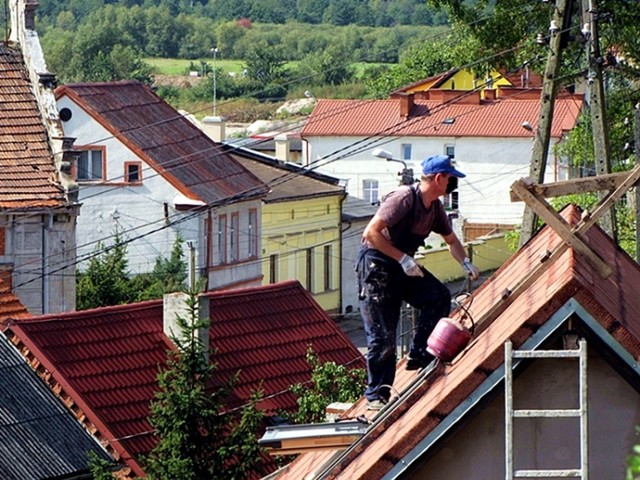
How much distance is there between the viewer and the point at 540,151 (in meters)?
23.1

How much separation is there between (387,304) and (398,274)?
0.18 metres

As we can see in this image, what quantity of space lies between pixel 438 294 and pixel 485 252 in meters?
49.6

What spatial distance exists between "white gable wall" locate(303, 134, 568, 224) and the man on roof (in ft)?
180

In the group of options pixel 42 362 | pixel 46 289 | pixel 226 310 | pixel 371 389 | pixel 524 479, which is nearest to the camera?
pixel 524 479

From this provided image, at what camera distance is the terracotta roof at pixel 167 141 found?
48.9m

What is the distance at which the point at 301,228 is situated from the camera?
5606cm

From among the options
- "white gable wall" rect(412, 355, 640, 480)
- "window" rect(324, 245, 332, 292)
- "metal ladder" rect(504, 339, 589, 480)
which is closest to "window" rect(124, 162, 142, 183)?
"window" rect(324, 245, 332, 292)

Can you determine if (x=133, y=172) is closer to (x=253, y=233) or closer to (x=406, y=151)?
(x=253, y=233)

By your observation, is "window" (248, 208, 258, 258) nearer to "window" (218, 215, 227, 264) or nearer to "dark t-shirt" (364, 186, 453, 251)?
"window" (218, 215, 227, 264)

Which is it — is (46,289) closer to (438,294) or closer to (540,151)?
(540,151)

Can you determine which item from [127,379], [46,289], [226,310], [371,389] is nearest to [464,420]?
[371,389]

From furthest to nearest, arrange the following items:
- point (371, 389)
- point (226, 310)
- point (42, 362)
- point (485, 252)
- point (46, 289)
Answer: point (485, 252) < point (46, 289) < point (226, 310) < point (42, 362) < point (371, 389)

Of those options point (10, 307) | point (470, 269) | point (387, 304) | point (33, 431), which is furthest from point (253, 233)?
point (387, 304)

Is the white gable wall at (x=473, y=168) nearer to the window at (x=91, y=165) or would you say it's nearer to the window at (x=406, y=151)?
the window at (x=406, y=151)
